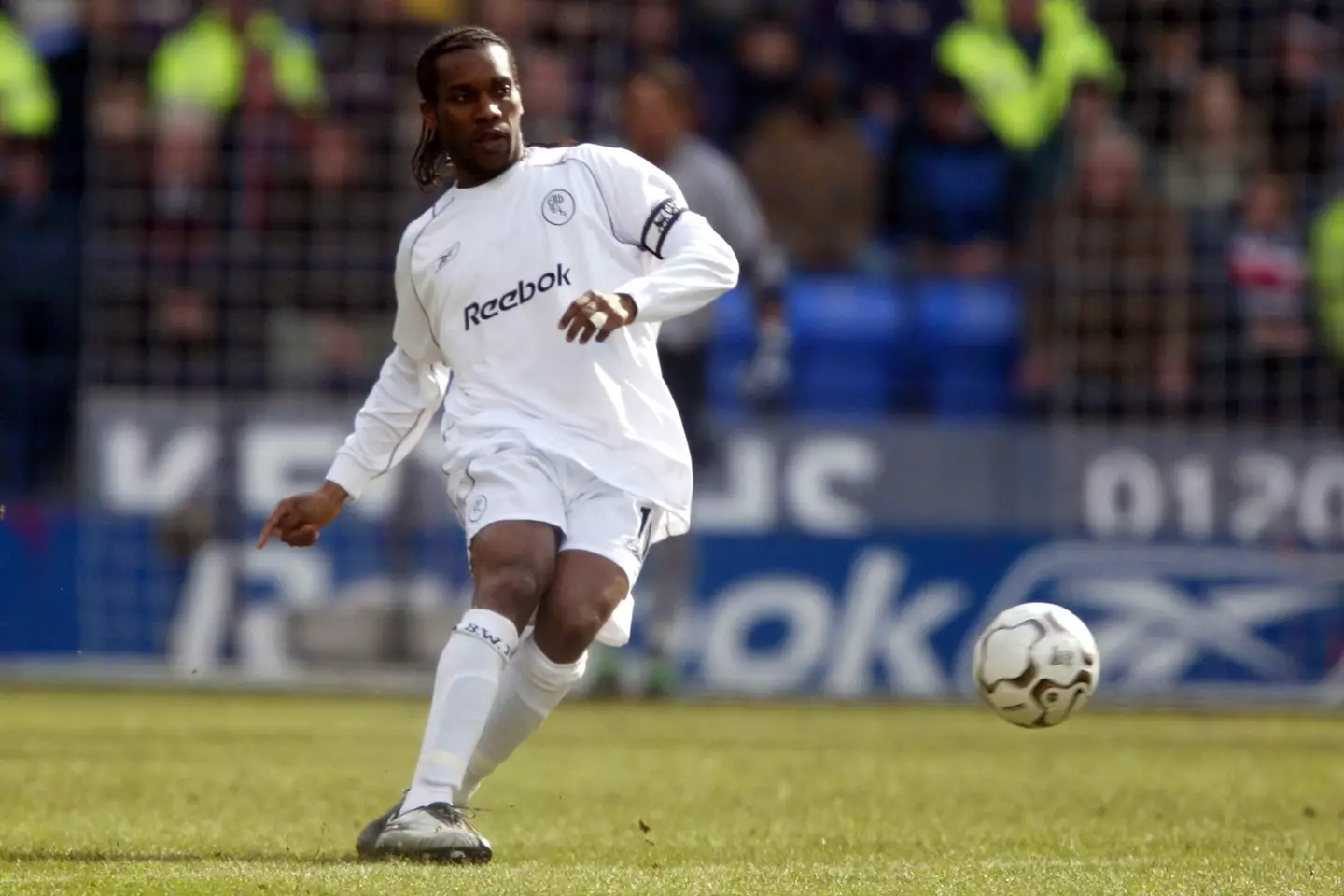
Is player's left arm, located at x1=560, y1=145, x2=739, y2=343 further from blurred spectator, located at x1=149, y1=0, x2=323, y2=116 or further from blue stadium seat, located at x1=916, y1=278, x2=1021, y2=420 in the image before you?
blurred spectator, located at x1=149, y1=0, x2=323, y2=116

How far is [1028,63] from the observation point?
1474 centimetres

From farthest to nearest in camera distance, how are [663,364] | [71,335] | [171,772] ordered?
[71,335] → [663,364] → [171,772]

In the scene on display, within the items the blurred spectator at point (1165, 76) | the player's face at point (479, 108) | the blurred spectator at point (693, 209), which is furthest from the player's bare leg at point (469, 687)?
the blurred spectator at point (1165, 76)

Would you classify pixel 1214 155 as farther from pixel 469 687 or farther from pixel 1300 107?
pixel 469 687

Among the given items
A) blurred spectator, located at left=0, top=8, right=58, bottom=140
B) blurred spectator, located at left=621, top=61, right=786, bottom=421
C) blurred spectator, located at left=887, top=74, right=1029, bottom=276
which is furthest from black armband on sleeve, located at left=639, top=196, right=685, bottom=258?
blurred spectator, located at left=0, top=8, right=58, bottom=140

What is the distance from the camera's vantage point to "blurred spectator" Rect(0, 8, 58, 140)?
1450 cm

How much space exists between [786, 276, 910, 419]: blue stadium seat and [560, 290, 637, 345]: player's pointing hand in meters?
8.69

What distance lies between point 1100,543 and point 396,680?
13.4ft

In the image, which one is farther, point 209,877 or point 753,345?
point 753,345

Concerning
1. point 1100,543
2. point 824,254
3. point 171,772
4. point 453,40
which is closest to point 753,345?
point 824,254

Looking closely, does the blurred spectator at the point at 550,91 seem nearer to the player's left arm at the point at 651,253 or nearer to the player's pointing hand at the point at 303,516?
the player's left arm at the point at 651,253

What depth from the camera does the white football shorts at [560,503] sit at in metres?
5.85

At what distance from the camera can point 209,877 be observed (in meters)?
5.11

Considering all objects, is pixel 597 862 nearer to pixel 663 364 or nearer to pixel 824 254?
pixel 663 364
